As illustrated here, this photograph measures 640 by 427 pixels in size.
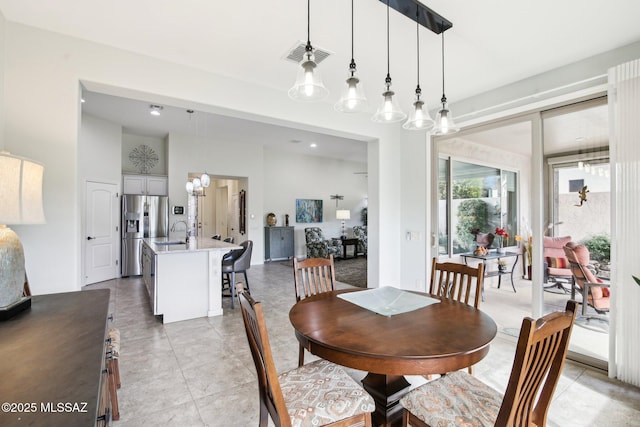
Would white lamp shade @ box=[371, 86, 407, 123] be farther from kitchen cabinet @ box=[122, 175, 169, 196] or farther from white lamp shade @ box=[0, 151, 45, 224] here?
kitchen cabinet @ box=[122, 175, 169, 196]

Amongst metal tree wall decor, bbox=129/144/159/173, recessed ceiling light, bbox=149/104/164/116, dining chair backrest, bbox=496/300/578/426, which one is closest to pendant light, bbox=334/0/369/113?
dining chair backrest, bbox=496/300/578/426

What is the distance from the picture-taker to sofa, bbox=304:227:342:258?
8343mm

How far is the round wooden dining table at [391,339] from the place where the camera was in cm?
128

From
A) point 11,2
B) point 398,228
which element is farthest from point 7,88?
point 398,228

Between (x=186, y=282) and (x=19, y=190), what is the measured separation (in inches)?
105

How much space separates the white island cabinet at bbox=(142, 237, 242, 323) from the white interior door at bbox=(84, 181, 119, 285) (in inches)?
107

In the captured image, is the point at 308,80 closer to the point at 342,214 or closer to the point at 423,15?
the point at 423,15

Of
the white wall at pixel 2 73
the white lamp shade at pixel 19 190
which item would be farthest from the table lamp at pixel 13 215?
the white wall at pixel 2 73

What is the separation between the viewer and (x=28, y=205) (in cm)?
140

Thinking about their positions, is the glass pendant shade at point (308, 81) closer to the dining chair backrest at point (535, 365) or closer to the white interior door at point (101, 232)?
the dining chair backrest at point (535, 365)

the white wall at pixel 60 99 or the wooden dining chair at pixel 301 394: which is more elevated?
the white wall at pixel 60 99

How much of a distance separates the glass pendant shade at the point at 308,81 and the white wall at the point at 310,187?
20.7ft

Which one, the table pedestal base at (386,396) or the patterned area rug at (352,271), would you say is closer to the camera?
the table pedestal base at (386,396)

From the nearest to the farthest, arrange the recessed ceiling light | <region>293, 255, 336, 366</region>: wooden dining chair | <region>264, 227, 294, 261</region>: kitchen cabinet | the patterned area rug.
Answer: <region>293, 255, 336, 366</region>: wooden dining chair
the recessed ceiling light
the patterned area rug
<region>264, 227, 294, 261</region>: kitchen cabinet
